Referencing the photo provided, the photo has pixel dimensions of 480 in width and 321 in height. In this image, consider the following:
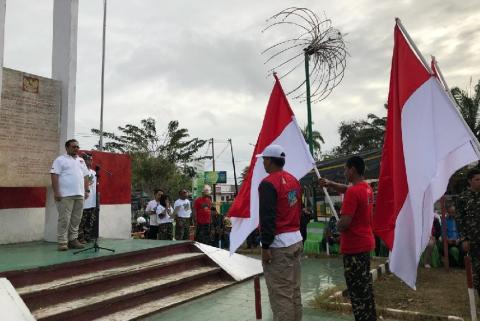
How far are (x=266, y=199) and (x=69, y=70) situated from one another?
19.7 ft

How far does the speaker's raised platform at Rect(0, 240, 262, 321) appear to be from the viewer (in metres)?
4.82

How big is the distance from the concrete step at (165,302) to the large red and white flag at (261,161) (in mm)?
1542

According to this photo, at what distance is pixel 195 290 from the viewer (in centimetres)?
637

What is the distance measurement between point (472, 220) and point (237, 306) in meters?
3.14

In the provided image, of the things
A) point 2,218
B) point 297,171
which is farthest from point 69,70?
point 297,171

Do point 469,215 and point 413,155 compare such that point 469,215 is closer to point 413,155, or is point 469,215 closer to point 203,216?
point 413,155

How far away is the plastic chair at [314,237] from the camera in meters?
11.0

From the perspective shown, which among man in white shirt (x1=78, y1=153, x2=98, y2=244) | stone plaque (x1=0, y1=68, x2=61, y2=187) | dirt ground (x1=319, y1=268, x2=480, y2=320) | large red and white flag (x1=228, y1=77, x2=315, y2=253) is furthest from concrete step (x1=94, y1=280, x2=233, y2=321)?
stone plaque (x1=0, y1=68, x2=61, y2=187)

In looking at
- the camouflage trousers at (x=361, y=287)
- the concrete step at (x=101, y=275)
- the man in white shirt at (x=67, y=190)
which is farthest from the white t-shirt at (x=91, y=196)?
the camouflage trousers at (x=361, y=287)

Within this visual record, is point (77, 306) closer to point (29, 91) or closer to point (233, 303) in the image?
point (233, 303)

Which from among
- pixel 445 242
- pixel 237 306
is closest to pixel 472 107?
pixel 445 242

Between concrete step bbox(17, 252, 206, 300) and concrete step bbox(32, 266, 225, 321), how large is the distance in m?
0.17

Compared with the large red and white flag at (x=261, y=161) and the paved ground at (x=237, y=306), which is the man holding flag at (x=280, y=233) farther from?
→ the paved ground at (x=237, y=306)

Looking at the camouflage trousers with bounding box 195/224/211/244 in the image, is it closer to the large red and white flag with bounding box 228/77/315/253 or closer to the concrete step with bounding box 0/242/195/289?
the concrete step with bounding box 0/242/195/289
